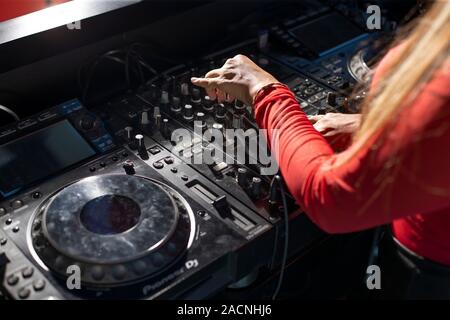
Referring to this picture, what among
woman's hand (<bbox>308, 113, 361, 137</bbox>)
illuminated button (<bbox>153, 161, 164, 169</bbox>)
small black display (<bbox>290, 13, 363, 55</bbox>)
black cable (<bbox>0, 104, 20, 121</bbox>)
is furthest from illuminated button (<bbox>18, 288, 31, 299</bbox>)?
small black display (<bbox>290, 13, 363, 55</bbox>)

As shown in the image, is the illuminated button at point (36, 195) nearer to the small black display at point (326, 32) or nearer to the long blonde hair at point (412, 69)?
the long blonde hair at point (412, 69)

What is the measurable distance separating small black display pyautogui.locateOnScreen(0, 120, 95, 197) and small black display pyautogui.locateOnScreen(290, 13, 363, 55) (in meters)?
0.80

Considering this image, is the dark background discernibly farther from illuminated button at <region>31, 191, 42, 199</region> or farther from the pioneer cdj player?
illuminated button at <region>31, 191, 42, 199</region>

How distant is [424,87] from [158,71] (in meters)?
1.08

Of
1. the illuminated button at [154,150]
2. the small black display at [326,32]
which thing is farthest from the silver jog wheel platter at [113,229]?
the small black display at [326,32]

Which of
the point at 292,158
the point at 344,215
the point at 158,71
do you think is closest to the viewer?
the point at 344,215

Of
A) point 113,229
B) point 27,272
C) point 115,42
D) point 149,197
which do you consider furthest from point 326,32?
point 27,272

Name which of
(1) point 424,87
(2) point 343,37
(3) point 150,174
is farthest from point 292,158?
(2) point 343,37

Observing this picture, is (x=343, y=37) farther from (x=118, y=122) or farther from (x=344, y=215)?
(x=344, y=215)

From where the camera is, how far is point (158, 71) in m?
1.74

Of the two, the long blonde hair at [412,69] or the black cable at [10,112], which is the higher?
the long blonde hair at [412,69]

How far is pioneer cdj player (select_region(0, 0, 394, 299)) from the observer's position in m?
1.06

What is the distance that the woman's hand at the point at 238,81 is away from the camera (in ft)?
4.01

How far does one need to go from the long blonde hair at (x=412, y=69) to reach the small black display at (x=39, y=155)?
71cm
